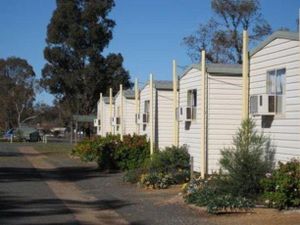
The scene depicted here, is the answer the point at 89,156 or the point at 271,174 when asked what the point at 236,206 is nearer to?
the point at 271,174

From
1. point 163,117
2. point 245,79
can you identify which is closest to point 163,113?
point 163,117

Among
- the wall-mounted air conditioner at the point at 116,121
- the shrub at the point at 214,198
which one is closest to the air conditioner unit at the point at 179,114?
the shrub at the point at 214,198

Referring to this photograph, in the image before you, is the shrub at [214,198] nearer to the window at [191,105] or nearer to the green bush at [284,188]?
the green bush at [284,188]

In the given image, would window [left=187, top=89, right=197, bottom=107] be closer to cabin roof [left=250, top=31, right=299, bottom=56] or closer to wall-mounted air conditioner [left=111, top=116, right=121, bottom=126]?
cabin roof [left=250, top=31, right=299, bottom=56]

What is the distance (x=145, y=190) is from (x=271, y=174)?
5.81 m

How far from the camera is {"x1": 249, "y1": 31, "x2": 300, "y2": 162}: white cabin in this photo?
14.8 meters

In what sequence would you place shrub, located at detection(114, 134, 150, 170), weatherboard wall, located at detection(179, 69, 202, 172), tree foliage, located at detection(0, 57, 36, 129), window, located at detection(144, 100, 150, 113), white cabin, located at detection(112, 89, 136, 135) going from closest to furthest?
weatherboard wall, located at detection(179, 69, 202, 172), shrub, located at detection(114, 134, 150, 170), window, located at detection(144, 100, 150, 113), white cabin, located at detection(112, 89, 136, 135), tree foliage, located at detection(0, 57, 36, 129)

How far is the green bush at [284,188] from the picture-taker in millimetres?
12414

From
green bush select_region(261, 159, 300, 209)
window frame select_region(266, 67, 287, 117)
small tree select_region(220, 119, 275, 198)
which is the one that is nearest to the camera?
green bush select_region(261, 159, 300, 209)

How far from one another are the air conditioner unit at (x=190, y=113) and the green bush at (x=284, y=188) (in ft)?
27.9

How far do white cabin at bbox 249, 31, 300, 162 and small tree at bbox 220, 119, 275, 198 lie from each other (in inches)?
30.8

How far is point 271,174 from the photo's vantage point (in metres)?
13.3

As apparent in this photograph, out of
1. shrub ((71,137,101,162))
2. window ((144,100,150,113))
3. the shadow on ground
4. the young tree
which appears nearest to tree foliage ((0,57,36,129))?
the young tree

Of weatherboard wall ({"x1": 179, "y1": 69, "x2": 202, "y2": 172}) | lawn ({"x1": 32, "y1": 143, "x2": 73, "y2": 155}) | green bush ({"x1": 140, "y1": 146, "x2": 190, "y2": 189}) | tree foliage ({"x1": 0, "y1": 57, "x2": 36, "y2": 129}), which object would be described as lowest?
lawn ({"x1": 32, "y1": 143, "x2": 73, "y2": 155})
